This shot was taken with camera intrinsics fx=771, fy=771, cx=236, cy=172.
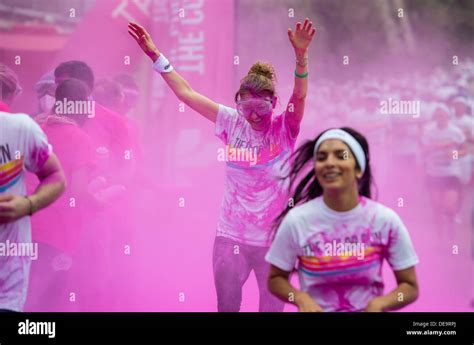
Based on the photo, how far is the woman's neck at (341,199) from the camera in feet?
12.0

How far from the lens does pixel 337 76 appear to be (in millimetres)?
4508

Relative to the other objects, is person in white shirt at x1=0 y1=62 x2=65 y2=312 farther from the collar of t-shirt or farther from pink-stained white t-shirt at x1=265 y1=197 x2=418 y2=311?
the collar of t-shirt

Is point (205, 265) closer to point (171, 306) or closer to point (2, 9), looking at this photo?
point (171, 306)

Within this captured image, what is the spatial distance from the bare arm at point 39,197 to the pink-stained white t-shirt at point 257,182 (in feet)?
3.10

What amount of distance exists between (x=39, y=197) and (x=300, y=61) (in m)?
1.57

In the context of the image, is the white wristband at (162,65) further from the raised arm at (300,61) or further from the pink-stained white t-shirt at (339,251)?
the pink-stained white t-shirt at (339,251)

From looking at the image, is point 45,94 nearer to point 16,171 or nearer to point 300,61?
point 16,171

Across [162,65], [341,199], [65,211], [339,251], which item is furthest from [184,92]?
[339,251]

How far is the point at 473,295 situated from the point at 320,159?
1.47m

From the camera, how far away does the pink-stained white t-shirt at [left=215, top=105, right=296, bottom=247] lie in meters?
4.23

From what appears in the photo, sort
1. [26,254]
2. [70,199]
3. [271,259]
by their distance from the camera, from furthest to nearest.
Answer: [70,199] < [26,254] < [271,259]

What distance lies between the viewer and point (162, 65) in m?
4.32

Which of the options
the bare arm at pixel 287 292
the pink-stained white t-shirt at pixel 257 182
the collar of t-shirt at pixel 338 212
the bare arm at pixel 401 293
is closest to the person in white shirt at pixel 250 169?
the pink-stained white t-shirt at pixel 257 182
